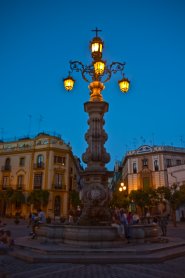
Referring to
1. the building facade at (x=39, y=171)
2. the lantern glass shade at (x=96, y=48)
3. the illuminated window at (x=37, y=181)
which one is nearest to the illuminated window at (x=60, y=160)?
the building facade at (x=39, y=171)

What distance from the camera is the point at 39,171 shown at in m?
42.8

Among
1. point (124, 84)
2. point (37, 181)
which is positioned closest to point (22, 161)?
point (37, 181)

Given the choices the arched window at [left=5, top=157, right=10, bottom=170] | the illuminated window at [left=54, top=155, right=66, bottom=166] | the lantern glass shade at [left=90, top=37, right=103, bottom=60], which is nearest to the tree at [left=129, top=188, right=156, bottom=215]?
the illuminated window at [left=54, top=155, right=66, bottom=166]

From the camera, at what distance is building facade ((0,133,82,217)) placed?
4162 cm

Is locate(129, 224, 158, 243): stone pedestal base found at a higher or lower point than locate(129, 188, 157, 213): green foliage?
lower

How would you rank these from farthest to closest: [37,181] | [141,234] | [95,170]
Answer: [37,181] < [95,170] < [141,234]

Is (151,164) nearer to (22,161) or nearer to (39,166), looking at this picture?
(39,166)

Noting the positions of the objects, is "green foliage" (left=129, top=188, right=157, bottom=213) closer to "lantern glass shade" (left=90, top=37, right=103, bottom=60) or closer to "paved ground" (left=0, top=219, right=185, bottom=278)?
"lantern glass shade" (left=90, top=37, right=103, bottom=60)

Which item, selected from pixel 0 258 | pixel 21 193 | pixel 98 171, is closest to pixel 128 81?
pixel 98 171

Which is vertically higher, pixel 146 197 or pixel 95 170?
pixel 95 170

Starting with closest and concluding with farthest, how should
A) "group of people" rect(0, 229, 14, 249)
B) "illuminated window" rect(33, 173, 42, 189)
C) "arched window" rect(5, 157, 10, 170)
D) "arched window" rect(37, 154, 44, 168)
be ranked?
"group of people" rect(0, 229, 14, 249) → "illuminated window" rect(33, 173, 42, 189) → "arched window" rect(37, 154, 44, 168) → "arched window" rect(5, 157, 10, 170)

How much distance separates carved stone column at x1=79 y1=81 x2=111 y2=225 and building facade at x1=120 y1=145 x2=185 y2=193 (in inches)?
1401

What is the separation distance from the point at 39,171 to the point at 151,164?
20867mm

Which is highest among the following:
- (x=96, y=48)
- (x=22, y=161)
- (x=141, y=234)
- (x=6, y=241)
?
(x=96, y=48)
